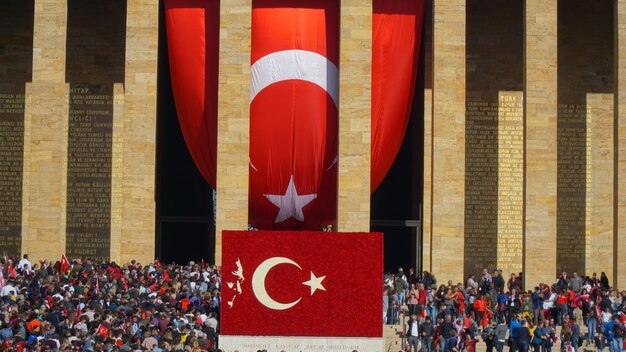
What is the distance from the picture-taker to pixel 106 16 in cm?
5319

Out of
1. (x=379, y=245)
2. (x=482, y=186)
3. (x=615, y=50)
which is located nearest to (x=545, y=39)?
(x=615, y=50)

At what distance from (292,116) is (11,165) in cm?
1048

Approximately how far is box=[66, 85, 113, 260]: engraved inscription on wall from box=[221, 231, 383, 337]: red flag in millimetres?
15830

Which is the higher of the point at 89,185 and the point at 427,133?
the point at 427,133

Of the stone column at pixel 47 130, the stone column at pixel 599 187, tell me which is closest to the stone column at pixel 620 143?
the stone column at pixel 599 187

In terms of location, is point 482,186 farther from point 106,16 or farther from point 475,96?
point 106,16

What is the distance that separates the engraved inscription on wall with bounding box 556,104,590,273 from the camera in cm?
5278

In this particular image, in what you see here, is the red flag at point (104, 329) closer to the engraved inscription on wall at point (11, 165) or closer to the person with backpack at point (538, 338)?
the person with backpack at point (538, 338)

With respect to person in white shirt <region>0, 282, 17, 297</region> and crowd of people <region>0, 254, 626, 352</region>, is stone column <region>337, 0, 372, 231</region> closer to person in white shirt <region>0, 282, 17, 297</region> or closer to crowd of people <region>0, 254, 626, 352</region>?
crowd of people <region>0, 254, 626, 352</region>

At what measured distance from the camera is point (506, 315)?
41.6m

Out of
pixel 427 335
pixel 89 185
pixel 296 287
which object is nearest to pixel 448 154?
pixel 427 335

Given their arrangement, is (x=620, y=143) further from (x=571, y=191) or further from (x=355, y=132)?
(x=355, y=132)

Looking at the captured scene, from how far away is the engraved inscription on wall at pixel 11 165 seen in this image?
5259cm

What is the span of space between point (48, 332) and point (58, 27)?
17559mm
